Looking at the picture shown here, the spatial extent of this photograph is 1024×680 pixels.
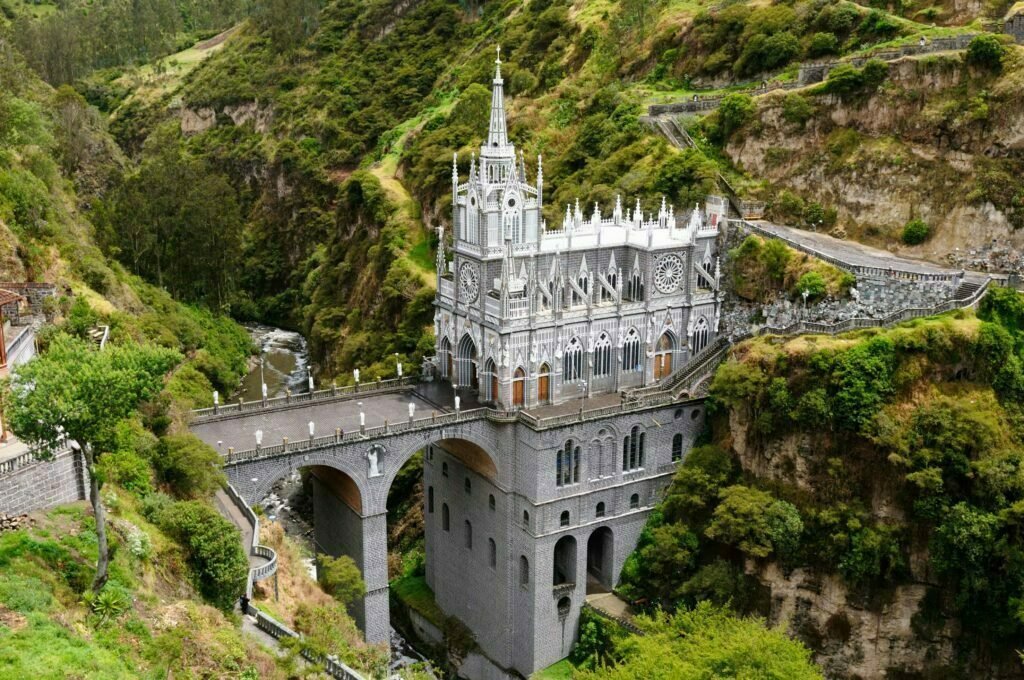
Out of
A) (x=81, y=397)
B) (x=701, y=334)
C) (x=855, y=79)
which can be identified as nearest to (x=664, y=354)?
(x=701, y=334)

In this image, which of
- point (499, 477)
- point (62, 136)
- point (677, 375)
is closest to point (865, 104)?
point (677, 375)

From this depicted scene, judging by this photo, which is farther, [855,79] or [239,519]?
[855,79]

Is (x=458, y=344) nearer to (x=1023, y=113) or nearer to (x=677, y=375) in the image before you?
(x=677, y=375)

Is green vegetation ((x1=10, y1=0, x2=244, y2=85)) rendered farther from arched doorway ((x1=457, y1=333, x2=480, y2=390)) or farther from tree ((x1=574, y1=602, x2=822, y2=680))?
tree ((x1=574, y1=602, x2=822, y2=680))

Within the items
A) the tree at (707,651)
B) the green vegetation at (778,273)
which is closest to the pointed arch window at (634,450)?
the tree at (707,651)

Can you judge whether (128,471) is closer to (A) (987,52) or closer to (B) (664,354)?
(B) (664,354)

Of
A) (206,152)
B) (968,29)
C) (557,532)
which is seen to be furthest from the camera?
(206,152)
